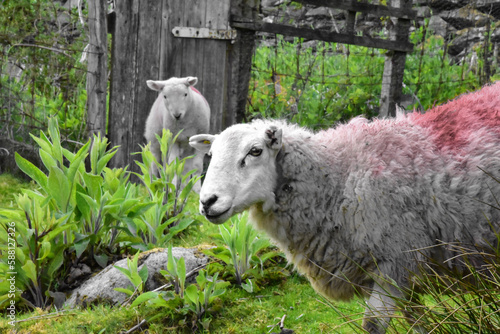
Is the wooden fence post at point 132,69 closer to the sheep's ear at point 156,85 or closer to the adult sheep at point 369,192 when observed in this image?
the sheep's ear at point 156,85

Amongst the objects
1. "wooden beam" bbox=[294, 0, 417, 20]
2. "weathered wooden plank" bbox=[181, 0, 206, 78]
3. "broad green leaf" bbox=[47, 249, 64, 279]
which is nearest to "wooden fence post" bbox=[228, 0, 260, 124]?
"weathered wooden plank" bbox=[181, 0, 206, 78]

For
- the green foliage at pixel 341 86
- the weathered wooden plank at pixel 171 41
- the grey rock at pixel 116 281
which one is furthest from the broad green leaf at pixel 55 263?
the green foliage at pixel 341 86

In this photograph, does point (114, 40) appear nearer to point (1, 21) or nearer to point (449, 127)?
point (1, 21)

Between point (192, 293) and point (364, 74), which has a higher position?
point (364, 74)

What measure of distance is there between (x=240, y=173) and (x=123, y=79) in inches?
184

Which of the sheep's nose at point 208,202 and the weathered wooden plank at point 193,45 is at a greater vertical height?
the weathered wooden plank at point 193,45

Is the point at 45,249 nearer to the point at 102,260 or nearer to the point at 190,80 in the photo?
the point at 102,260

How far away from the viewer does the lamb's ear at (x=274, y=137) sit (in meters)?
2.84

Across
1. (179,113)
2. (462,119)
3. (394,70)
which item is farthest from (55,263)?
(394,70)

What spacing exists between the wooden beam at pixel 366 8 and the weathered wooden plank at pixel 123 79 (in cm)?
237

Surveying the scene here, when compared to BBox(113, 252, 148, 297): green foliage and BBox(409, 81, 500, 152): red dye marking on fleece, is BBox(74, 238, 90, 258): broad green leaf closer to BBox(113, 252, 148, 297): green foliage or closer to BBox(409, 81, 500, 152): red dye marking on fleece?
BBox(113, 252, 148, 297): green foliage

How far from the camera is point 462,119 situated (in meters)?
2.98

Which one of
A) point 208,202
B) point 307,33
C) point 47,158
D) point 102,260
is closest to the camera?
point 208,202

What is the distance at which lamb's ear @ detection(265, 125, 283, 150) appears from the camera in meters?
2.84
